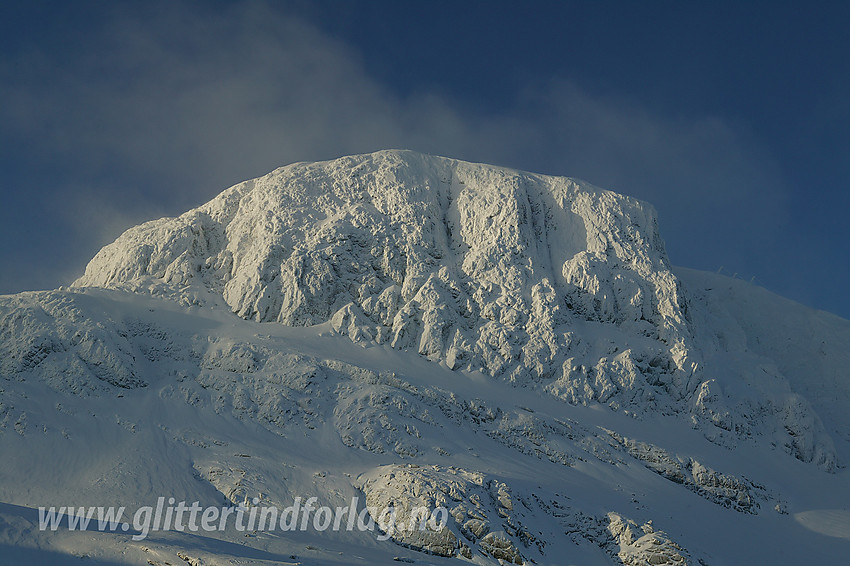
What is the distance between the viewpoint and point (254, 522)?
27.0 m

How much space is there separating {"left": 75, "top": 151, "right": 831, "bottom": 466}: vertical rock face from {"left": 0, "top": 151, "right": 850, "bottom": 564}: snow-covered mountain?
10.8 inches

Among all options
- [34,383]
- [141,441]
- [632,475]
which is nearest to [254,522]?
[141,441]

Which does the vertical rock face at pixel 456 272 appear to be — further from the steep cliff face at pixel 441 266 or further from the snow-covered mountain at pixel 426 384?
the snow-covered mountain at pixel 426 384

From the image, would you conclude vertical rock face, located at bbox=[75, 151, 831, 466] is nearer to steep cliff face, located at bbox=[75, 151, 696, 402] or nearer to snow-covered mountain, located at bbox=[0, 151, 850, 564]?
steep cliff face, located at bbox=[75, 151, 696, 402]

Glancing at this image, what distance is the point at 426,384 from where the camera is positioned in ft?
155

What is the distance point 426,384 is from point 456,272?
15.7 m

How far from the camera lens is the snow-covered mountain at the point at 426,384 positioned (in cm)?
2994

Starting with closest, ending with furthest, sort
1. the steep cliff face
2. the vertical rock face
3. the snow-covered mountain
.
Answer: the snow-covered mountain
the vertical rock face
the steep cliff face

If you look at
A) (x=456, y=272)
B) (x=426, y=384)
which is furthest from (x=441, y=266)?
(x=426, y=384)

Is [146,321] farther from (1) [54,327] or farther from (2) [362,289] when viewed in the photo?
(2) [362,289]

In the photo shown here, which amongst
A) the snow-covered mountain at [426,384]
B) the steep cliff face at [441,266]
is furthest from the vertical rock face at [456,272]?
the snow-covered mountain at [426,384]

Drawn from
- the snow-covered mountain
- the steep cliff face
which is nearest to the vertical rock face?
the steep cliff face

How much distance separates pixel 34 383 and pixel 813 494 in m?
61.7

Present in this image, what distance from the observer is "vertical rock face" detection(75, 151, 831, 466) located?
174ft
